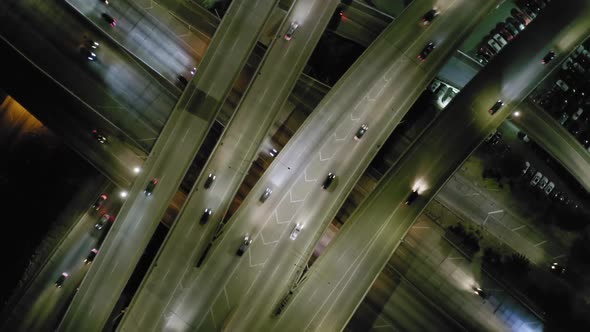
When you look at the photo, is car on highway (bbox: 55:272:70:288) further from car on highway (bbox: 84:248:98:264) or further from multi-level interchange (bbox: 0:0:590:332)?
car on highway (bbox: 84:248:98:264)

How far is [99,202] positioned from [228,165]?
20.7 meters

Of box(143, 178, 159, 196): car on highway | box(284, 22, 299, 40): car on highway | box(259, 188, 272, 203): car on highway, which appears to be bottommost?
box(143, 178, 159, 196): car on highway

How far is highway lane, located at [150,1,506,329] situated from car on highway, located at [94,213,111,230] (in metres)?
16.6

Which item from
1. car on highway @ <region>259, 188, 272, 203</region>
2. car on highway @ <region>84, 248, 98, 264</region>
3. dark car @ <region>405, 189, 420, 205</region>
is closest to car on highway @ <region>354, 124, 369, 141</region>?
dark car @ <region>405, 189, 420, 205</region>

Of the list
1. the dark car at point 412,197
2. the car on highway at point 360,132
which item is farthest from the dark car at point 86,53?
the dark car at point 412,197

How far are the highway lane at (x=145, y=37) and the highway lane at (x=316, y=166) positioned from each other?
20045 mm

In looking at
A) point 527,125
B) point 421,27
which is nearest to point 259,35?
point 421,27

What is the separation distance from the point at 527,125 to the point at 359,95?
2642 centimetres

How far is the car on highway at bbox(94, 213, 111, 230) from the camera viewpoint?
46.8 m

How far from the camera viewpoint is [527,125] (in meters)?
49.4

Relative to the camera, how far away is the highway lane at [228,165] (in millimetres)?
39219

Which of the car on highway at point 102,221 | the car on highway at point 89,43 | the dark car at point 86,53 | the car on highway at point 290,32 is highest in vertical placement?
the car on highway at point 290,32

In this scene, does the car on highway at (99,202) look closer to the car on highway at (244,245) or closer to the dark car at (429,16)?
the car on highway at (244,245)

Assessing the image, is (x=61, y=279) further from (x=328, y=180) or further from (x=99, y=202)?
(x=328, y=180)
